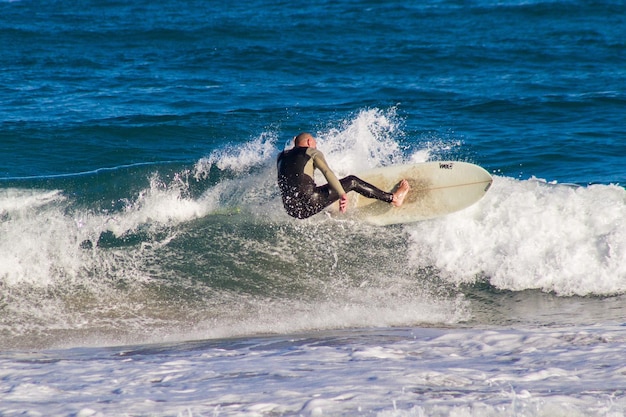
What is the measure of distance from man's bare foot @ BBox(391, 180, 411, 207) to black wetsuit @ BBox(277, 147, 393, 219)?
0.67 meters

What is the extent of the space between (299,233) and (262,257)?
634 mm

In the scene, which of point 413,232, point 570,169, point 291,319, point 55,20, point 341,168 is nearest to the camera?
point 291,319

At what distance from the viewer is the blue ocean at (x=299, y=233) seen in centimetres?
548

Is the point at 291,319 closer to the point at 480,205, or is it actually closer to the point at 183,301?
the point at 183,301

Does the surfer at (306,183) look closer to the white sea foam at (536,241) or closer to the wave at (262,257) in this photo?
the wave at (262,257)

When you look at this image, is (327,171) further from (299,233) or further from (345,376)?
(345,376)

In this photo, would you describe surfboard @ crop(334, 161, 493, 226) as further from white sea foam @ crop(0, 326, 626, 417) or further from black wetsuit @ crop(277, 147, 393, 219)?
white sea foam @ crop(0, 326, 626, 417)

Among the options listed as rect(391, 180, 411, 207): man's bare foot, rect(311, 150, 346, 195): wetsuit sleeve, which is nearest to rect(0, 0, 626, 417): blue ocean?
rect(391, 180, 411, 207): man's bare foot

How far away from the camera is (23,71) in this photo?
17.0 m

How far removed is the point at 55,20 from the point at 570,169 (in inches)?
601

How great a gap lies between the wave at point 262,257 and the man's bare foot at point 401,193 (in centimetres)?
46

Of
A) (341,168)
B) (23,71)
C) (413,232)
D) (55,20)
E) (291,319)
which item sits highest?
(55,20)

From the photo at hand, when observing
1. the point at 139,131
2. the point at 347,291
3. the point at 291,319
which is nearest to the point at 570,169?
the point at 347,291

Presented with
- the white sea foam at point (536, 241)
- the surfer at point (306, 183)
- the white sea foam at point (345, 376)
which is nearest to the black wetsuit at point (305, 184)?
the surfer at point (306, 183)
